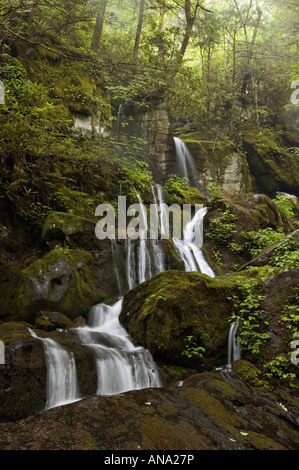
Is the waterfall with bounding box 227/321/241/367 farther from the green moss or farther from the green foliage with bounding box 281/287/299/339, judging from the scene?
the green foliage with bounding box 281/287/299/339

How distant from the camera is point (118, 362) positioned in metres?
4.75

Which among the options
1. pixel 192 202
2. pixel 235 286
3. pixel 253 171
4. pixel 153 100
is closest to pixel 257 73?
pixel 253 171

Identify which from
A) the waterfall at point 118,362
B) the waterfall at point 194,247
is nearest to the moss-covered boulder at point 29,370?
the waterfall at point 118,362

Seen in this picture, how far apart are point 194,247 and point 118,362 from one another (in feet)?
20.6

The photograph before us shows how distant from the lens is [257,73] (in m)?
18.0

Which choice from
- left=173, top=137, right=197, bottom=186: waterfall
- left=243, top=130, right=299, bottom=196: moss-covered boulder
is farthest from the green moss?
left=243, top=130, right=299, bottom=196: moss-covered boulder

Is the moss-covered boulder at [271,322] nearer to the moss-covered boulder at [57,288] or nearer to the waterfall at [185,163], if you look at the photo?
the moss-covered boulder at [57,288]

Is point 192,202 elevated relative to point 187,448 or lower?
elevated

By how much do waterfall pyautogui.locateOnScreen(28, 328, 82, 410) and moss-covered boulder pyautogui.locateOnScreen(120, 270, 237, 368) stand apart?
4.66 ft

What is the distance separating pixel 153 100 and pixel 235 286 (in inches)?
386

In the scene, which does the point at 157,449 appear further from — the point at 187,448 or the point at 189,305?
the point at 189,305

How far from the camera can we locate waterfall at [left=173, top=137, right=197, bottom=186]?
15697 millimetres

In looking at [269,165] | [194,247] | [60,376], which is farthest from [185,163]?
[60,376]

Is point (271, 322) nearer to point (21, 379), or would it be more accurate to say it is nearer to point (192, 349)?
point (192, 349)
